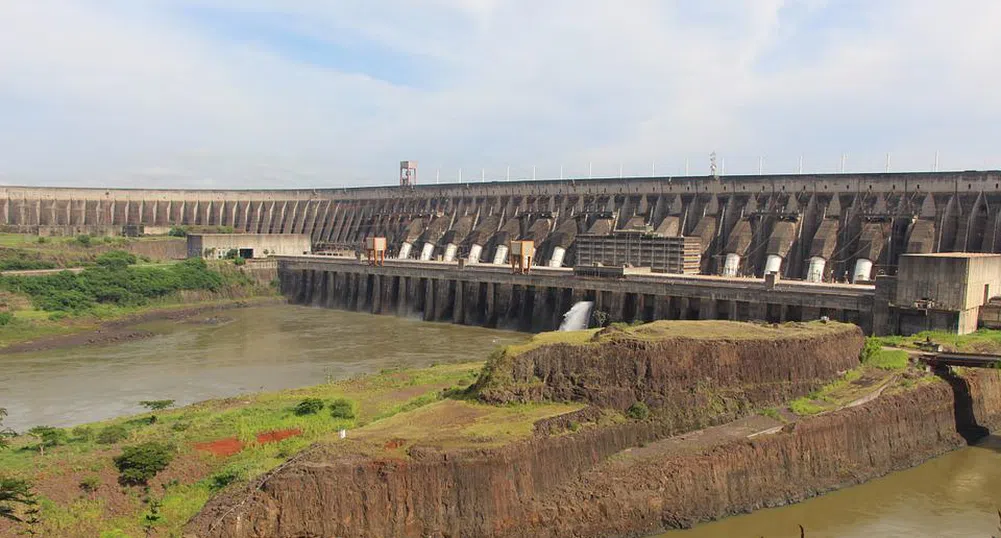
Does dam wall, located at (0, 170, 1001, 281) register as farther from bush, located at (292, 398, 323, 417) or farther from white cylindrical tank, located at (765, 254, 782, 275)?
bush, located at (292, 398, 323, 417)

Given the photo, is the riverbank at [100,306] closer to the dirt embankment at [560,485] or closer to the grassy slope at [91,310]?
the grassy slope at [91,310]

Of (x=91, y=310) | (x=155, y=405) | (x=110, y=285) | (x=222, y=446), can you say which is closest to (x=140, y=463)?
(x=222, y=446)

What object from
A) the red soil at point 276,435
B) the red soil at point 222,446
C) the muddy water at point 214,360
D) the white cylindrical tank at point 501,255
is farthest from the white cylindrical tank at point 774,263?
the red soil at point 222,446

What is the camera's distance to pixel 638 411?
23.6m

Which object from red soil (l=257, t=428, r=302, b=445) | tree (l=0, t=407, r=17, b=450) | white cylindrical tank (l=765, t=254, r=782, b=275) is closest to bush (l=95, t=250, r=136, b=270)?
tree (l=0, t=407, r=17, b=450)

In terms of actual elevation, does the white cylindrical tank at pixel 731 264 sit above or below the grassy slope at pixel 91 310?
above

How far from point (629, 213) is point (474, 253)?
1651cm

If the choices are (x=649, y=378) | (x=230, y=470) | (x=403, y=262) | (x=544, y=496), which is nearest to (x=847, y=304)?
(x=649, y=378)

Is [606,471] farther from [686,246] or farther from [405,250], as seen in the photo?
[405,250]

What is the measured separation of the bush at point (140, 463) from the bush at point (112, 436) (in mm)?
3007

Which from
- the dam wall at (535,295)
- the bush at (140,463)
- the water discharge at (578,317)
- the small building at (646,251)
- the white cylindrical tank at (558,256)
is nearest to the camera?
the bush at (140,463)

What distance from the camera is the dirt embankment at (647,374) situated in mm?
24172

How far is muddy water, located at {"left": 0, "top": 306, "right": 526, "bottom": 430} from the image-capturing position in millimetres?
36469

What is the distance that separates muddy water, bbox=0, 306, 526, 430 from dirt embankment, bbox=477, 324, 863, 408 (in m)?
18.7
